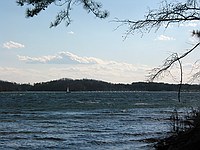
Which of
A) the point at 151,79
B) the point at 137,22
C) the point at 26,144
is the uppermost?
the point at 137,22

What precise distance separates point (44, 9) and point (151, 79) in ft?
10.1

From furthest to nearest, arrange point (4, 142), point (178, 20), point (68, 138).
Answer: point (68, 138) < point (4, 142) < point (178, 20)

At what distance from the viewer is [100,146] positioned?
20.5m

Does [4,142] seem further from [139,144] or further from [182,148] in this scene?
[182,148]

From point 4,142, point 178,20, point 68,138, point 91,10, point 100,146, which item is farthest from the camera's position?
point 68,138

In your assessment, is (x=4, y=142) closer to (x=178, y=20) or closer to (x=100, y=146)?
(x=100, y=146)

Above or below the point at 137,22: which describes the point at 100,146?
below

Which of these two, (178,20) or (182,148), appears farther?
(182,148)

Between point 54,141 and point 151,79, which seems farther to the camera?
point 54,141

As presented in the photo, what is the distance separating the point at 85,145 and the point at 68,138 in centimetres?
324

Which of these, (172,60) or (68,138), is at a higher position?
(172,60)

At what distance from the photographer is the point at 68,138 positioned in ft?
78.8

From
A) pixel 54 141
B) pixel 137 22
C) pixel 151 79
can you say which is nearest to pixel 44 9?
pixel 137 22

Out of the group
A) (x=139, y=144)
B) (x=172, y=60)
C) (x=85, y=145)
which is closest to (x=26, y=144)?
(x=85, y=145)
